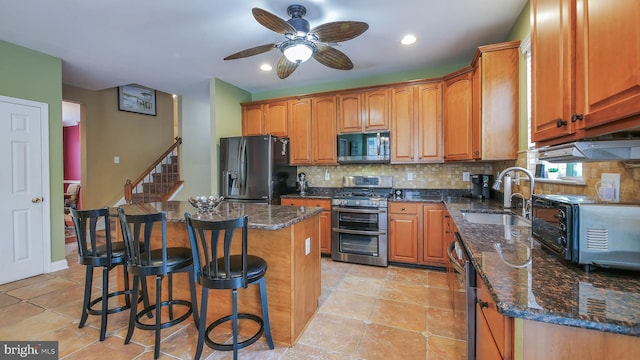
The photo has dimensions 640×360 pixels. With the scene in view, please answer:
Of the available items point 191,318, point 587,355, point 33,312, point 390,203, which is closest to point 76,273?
point 33,312

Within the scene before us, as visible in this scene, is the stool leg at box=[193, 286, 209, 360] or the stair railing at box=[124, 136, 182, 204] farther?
the stair railing at box=[124, 136, 182, 204]

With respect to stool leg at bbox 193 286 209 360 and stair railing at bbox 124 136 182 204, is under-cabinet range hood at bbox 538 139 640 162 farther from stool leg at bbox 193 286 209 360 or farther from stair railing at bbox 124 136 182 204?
stair railing at bbox 124 136 182 204

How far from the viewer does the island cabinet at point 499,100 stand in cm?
258

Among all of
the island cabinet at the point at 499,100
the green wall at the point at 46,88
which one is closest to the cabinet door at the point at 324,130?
the island cabinet at the point at 499,100

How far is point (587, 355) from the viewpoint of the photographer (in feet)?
2.46

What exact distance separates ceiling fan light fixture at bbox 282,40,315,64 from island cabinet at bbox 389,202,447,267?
2.15 metres

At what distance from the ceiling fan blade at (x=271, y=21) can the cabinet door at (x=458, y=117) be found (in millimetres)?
2089

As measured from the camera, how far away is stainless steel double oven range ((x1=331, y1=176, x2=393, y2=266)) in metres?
3.54

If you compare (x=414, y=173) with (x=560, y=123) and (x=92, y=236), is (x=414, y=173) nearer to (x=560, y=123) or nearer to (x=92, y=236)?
(x=560, y=123)

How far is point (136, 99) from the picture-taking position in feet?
19.3

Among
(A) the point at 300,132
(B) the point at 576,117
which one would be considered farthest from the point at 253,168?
(B) the point at 576,117

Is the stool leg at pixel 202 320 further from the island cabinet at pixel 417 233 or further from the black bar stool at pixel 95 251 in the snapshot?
the island cabinet at pixel 417 233

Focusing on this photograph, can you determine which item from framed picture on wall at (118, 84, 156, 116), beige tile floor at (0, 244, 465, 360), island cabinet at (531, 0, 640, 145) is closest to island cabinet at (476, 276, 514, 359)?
beige tile floor at (0, 244, 465, 360)

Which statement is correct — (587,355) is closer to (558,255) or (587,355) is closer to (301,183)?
(558,255)
